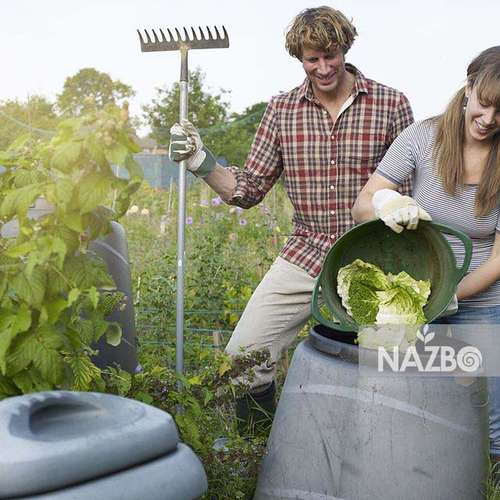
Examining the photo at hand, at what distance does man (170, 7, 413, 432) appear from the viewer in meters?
3.17

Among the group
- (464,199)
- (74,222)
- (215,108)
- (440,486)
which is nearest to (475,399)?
(440,486)

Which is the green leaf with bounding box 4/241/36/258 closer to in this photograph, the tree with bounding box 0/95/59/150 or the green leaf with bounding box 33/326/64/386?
the green leaf with bounding box 33/326/64/386

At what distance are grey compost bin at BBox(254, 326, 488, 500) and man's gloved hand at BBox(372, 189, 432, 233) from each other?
382mm

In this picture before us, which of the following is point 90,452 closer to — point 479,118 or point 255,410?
point 479,118

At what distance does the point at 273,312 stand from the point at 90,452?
179 cm

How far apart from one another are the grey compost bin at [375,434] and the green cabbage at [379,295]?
0.16 metres

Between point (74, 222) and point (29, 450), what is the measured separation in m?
0.63

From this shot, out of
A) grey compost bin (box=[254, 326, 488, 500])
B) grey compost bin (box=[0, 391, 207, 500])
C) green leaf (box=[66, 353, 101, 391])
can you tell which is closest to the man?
grey compost bin (box=[254, 326, 488, 500])

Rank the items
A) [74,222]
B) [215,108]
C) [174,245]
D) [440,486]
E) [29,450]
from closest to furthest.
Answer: [29,450], [74,222], [440,486], [174,245], [215,108]

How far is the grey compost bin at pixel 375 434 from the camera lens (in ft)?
7.34

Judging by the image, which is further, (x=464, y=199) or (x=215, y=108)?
(x=215, y=108)

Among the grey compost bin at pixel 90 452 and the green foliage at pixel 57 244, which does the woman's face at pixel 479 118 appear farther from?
the grey compost bin at pixel 90 452

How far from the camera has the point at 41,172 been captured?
2.00m

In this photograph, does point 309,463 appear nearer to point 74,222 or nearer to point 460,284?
point 460,284
